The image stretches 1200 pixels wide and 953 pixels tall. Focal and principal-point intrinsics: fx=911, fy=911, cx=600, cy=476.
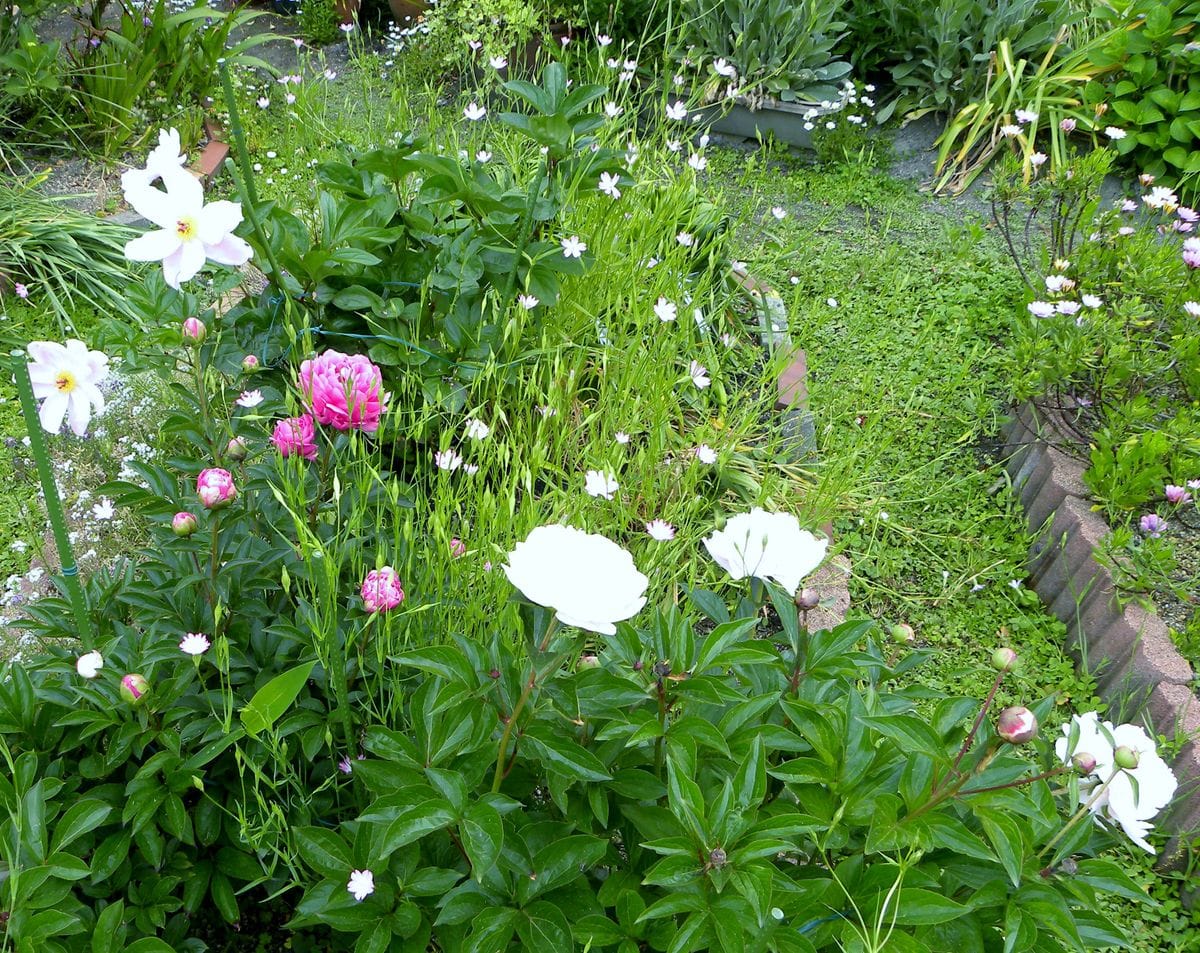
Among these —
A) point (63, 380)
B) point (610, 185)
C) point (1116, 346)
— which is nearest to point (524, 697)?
point (63, 380)

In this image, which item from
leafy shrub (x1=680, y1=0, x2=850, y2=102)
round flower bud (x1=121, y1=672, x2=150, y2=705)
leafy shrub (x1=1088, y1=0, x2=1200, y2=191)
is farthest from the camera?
leafy shrub (x1=680, y1=0, x2=850, y2=102)

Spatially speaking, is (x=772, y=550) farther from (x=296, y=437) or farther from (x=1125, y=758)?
(x=296, y=437)

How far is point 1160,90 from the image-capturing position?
3375mm

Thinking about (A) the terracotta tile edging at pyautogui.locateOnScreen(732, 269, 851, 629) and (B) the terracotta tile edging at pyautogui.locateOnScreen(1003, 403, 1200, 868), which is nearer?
(B) the terracotta tile edging at pyautogui.locateOnScreen(1003, 403, 1200, 868)

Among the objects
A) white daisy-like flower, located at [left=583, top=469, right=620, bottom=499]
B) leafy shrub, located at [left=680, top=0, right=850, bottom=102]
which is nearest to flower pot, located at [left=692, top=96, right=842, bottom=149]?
leafy shrub, located at [left=680, top=0, right=850, bottom=102]

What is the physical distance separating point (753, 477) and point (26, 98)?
311cm

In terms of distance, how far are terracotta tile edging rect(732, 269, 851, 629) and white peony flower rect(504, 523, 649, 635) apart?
1.10 meters

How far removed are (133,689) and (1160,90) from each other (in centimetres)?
388

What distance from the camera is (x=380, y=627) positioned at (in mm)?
1225

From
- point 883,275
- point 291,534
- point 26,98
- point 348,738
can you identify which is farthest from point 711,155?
point 348,738

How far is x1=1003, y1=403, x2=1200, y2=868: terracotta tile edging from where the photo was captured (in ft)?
5.97

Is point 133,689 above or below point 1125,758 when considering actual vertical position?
below

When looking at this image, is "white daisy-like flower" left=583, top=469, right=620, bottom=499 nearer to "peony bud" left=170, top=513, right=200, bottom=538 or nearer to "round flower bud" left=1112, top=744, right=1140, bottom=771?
"peony bud" left=170, top=513, right=200, bottom=538

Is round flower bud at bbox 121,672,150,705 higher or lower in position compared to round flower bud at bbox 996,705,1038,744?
lower
